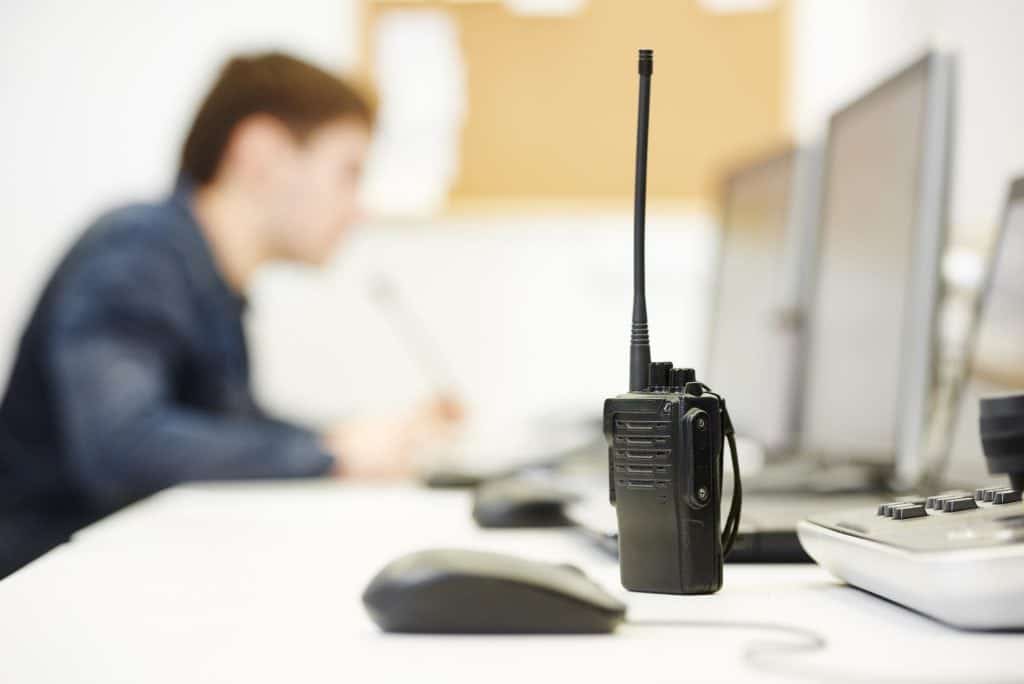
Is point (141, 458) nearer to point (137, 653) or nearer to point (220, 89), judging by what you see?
point (220, 89)

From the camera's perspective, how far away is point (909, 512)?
0.60 m

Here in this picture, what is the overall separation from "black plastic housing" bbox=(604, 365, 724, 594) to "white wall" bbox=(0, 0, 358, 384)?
250cm

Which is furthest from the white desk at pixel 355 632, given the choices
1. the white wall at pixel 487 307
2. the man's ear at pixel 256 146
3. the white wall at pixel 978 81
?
the white wall at pixel 487 307

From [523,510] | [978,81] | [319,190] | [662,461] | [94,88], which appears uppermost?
[94,88]

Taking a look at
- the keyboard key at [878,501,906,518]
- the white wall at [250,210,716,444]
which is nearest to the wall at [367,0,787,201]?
the white wall at [250,210,716,444]

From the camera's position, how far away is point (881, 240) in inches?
44.9

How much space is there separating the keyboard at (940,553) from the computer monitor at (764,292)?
81 centimetres

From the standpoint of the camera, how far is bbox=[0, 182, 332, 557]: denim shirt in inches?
71.6

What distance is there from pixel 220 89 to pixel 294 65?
0.15 meters

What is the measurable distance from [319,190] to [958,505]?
1.96 m

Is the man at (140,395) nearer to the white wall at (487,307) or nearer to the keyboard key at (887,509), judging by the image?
the white wall at (487,307)

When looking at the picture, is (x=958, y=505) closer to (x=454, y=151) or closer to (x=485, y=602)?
(x=485, y=602)

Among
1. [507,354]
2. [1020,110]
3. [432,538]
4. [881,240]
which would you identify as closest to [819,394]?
[881,240]

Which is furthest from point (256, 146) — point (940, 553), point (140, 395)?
point (940, 553)
